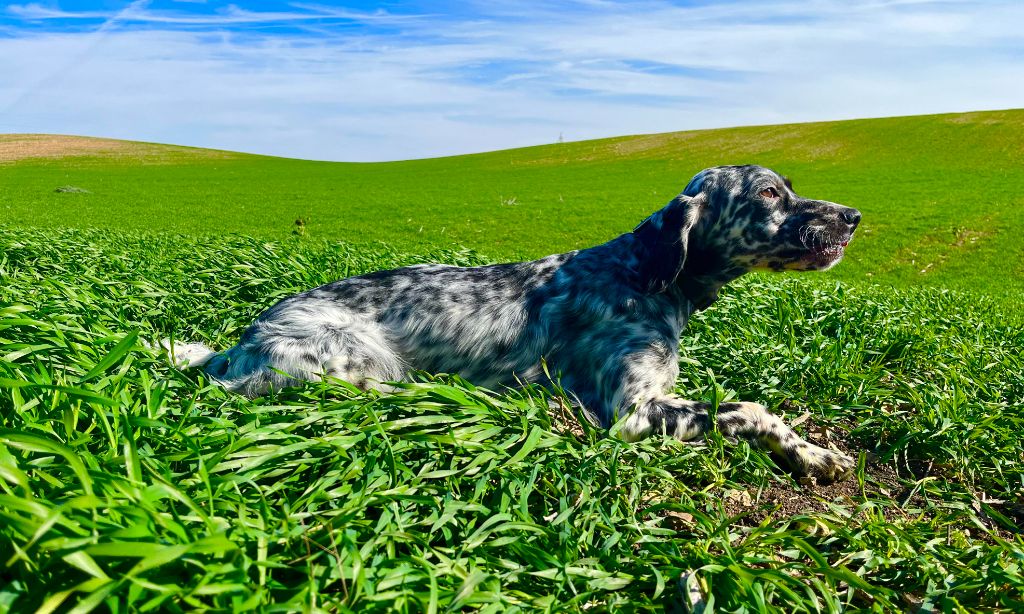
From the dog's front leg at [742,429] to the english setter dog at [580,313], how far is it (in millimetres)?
16

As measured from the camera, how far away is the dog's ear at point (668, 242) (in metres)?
4.79

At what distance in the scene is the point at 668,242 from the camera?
4836 mm

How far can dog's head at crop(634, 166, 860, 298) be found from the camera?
16.2 ft

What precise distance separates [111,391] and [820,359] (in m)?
4.54

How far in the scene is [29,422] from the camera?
2887 millimetres

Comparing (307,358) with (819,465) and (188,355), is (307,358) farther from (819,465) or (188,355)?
(819,465)

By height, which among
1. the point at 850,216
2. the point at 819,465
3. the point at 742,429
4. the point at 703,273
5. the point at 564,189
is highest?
the point at 850,216

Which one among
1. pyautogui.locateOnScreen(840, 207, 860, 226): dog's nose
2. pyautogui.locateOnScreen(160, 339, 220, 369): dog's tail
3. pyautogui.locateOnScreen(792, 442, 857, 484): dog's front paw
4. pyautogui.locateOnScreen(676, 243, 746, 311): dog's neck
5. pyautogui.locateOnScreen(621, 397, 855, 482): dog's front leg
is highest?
pyautogui.locateOnScreen(840, 207, 860, 226): dog's nose

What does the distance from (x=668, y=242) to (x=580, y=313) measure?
0.71m

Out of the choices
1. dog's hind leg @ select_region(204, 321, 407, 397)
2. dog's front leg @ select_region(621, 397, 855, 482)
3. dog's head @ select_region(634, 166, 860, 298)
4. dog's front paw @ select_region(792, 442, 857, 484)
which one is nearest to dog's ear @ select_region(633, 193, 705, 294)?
dog's head @ select_region(634, 166, 860, 298)

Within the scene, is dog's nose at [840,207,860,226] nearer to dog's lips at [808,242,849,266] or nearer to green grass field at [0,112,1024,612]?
dog's lips at [808,242,849,266]

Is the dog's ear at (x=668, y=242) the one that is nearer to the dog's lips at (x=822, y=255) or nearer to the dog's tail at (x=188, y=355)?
the dog's lips at (x=822, y=255)

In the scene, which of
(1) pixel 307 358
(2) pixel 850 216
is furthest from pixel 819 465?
(1) pixel 307 358

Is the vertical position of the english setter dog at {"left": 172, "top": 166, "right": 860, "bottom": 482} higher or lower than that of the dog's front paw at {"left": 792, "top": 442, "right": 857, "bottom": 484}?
higher
